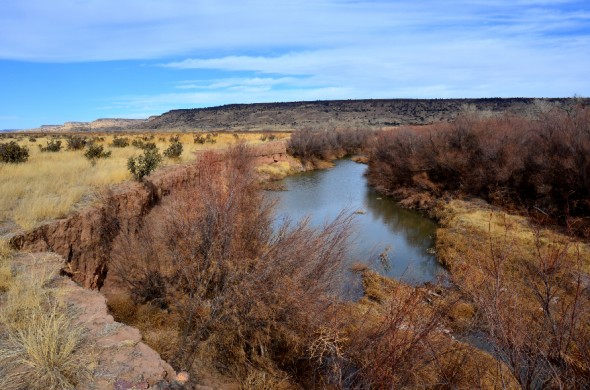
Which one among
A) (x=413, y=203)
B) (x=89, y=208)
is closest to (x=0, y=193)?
Result: (x=89, y=208)

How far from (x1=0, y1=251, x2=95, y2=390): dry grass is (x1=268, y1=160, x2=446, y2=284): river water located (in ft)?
17.8

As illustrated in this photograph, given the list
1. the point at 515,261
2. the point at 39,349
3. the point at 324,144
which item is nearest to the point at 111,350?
the point at 39,349

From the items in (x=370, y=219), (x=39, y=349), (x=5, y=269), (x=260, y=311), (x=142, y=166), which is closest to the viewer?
(x=39, y=349)

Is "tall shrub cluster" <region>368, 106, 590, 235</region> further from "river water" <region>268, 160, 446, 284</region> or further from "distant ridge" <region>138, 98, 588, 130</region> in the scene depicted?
"distant ridge" <region>138, 98, 588, 130</region>

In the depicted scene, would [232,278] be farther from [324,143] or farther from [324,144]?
[324,143]

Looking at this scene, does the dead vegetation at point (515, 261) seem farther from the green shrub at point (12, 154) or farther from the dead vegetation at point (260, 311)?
the green shrub at point (12, 154)

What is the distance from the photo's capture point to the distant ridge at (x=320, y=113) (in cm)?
8788

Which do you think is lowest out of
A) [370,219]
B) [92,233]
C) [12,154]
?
[370,219]

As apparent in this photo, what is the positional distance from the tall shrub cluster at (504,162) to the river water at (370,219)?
270 cm

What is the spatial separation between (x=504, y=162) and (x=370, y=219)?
721 cm

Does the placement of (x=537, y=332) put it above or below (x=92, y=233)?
below

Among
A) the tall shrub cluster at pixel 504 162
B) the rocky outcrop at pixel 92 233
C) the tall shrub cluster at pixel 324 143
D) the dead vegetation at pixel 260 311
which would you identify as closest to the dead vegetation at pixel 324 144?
Answer: the tall shrub cluster at pixel 324 143

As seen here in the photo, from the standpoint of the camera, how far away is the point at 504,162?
2027 cm

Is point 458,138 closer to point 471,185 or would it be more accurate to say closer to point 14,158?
point 471,185
